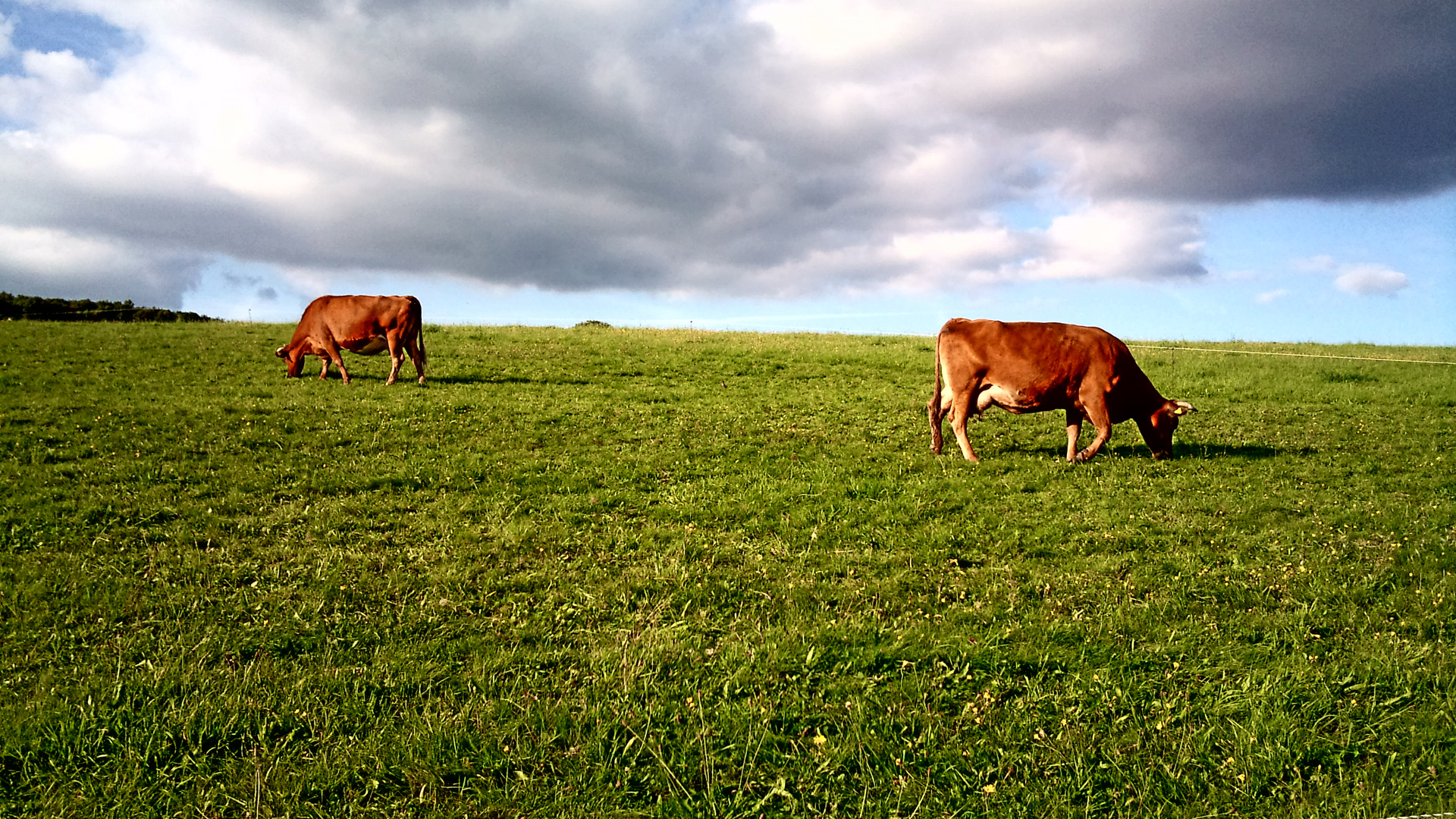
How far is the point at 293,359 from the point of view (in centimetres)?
2444

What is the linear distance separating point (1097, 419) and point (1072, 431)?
0.51m

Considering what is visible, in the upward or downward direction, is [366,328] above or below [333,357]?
→ above

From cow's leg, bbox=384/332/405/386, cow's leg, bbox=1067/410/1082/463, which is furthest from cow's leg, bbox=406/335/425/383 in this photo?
cow's leg, bbox=1067/410/1082/463

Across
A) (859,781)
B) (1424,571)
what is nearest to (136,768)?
(859,781)

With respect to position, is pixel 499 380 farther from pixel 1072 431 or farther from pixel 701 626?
pixel 701 626

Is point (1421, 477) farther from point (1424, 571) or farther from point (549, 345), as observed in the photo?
point (549, 345)

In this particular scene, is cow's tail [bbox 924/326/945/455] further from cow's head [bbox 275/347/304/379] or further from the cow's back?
cow's head [bbox 275/347/304/379]

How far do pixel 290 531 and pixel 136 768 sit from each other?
5.15m

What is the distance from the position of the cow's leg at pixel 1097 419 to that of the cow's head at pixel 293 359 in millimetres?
21892

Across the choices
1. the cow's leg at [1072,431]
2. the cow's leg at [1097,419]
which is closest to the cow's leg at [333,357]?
the cow's leg at [1072,431]

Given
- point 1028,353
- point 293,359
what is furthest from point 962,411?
point 293,359

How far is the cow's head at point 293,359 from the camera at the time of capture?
24.1 metres

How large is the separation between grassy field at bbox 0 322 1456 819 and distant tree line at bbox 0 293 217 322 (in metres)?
29.4

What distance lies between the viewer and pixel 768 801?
16.5ft
